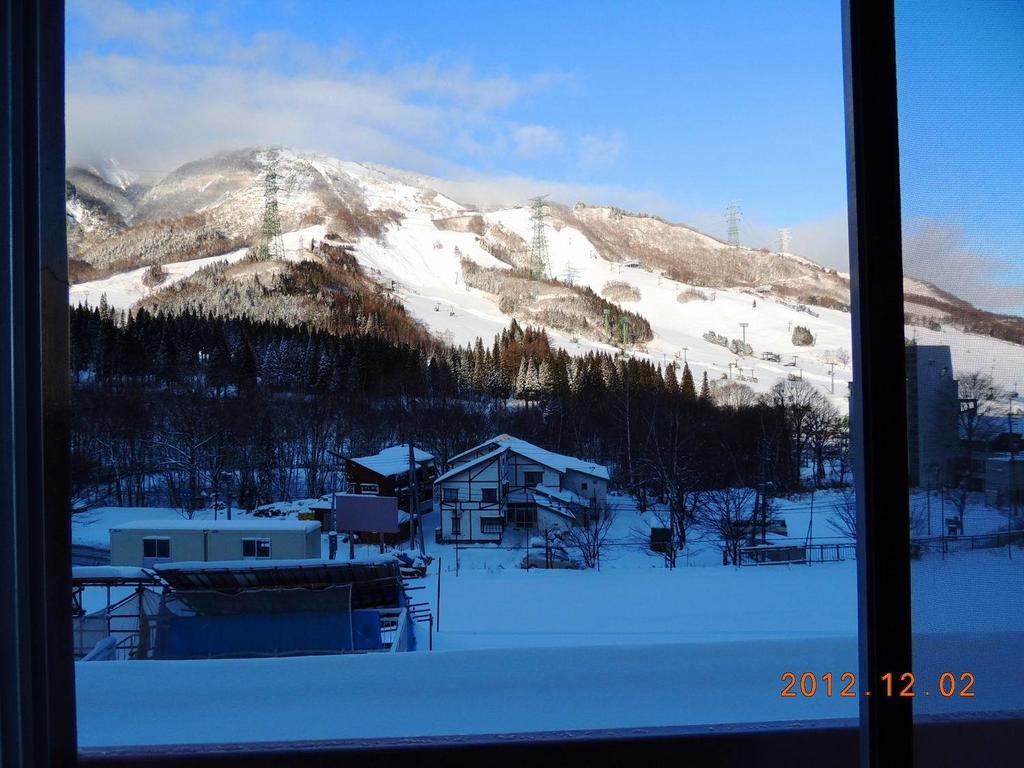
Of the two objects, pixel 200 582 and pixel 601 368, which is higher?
pixel 601 368

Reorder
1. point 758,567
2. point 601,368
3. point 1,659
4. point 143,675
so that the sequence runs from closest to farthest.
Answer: point 1,659
point 143,675
point 758,567
point 601,368

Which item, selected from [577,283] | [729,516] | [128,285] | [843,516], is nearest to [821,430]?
[843,516]

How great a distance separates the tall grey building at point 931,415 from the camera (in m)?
0.53

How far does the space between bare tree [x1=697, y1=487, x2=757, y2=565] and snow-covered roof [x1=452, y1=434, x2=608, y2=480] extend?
1.80 feet

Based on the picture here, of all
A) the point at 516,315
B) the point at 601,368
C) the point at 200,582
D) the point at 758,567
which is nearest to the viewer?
the point at 200,582

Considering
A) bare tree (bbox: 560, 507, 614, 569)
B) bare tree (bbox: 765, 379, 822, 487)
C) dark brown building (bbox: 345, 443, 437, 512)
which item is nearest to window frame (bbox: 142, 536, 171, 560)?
dark brown building (bbox: 345, 443, 437, 512)

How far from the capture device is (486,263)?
4.07 meters

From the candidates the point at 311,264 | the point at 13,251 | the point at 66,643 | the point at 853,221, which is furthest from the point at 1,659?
the point at 311,264

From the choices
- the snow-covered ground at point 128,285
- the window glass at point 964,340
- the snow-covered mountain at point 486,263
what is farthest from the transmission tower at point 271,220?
the window glass at point 964,340

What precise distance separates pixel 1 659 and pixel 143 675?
2.05ft

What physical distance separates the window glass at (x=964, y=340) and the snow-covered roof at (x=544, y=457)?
8.62 ft

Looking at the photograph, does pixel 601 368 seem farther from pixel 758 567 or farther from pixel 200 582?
pixel 200 582

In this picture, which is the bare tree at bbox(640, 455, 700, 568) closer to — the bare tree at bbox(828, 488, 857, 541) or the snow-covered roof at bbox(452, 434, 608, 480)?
the snow-covered roof at bbox(452, 434, 608, 480)

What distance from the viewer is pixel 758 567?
328 centimetres
